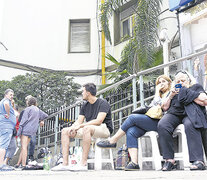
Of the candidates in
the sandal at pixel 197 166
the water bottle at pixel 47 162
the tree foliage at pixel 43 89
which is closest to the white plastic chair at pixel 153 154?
the sandal at pixel 197 166

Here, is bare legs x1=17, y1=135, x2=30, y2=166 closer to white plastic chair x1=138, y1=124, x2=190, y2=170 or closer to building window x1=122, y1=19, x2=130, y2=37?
white plastic chair x1=138, y1=124, x2=190, y2=170

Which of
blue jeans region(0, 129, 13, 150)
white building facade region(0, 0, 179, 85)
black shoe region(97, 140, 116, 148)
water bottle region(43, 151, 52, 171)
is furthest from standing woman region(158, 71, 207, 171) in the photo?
white building facade region(0, 0, 179, 85)

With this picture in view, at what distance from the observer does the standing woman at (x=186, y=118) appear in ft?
11.0

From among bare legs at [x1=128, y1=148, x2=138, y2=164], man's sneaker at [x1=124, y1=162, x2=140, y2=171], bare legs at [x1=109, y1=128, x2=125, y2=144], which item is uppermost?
bare legs at [x1=109, y1=128, x2=125, y2=144]

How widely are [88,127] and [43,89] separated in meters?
6.44

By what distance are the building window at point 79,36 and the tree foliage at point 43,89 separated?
10.5 ft

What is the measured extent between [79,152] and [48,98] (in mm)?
5720

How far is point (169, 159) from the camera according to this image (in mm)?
3443

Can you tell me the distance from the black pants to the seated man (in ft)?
3.29

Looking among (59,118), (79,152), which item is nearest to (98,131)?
(79,152)

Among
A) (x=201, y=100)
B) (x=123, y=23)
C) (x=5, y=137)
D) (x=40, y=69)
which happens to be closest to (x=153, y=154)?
(x=201, y=100)

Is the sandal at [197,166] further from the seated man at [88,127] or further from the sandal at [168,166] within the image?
the seated man at [88,127]

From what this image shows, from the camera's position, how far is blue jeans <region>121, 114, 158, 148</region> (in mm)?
3863

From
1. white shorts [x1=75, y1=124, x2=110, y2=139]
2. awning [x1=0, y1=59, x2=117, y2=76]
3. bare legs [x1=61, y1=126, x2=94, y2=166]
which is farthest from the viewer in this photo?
awning [x1=0, y1=59, x2=117, y2=76]
